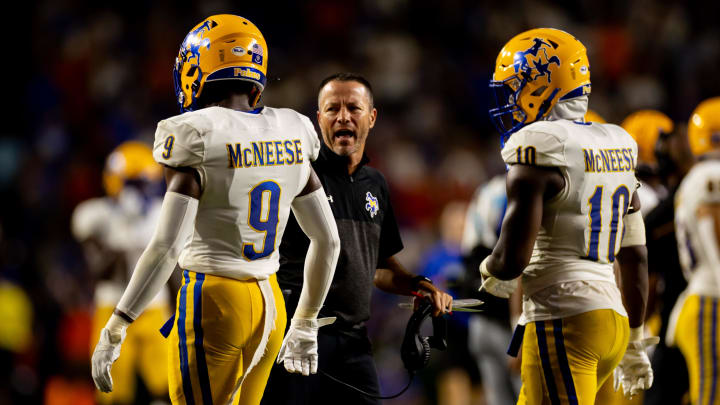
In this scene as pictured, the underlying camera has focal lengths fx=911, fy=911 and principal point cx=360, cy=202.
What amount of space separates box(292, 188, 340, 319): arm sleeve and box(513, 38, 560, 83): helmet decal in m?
1.00

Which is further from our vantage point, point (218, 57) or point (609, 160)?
point (609, 160)

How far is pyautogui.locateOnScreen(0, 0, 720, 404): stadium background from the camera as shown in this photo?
11.1m

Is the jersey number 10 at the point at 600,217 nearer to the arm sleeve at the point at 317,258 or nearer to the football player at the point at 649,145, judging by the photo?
the arm sleeve at the point at 317,258

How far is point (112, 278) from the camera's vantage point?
7.14 meters

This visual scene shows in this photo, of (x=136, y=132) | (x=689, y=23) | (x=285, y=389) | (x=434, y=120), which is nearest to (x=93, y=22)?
(x=136, y=132)

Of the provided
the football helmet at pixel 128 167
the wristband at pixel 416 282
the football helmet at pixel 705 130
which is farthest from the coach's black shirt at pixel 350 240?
the football helmet at pixel 128 167

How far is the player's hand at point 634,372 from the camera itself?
→ 13.4ft

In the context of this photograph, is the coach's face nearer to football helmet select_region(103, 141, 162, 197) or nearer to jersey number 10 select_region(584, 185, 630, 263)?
jersey number 10 select_region(584, 185, 630, 263)

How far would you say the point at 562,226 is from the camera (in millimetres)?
3633

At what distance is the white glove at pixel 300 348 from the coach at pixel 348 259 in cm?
42

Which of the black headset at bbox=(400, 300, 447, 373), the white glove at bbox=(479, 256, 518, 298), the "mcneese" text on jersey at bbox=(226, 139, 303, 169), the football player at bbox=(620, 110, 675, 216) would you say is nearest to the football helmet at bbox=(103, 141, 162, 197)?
the football player at bbox=(620, 110, 675, 216)

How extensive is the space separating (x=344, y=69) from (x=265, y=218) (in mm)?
8985

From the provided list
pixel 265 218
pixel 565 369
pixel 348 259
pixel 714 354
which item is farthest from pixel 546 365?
pixel 714 354

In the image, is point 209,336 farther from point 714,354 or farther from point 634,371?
point 714,354
